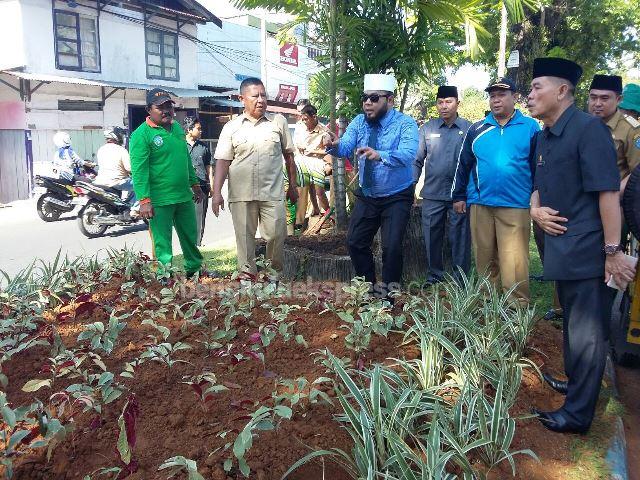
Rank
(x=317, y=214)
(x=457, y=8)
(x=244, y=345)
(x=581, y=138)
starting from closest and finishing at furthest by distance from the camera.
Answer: (x=581, y=138), (x=244, y=345), (x=457, y=8), (x=317, y=214)

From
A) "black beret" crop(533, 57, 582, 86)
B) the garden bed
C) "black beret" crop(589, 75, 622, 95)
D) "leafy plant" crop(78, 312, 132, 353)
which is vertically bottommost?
the garden bed

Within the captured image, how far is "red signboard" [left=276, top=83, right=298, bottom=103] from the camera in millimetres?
29016

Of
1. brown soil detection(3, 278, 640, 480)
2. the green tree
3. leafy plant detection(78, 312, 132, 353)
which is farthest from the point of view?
the green tree

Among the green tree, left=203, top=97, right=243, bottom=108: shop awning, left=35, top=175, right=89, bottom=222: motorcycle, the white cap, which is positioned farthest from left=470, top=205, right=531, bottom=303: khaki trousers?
left=203, top=97, right=243, bottom=108: shop awning

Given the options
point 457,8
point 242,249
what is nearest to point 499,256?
point 242,249

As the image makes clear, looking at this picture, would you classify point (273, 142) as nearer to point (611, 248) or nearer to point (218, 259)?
point (218, 259)

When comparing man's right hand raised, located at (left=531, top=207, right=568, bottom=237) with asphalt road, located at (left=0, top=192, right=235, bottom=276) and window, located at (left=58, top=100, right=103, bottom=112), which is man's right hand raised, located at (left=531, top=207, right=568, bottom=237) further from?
window, located at (left=58, top=100, right=103, bottom=112)

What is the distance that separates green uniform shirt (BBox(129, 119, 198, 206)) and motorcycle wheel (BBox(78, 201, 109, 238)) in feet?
15.7

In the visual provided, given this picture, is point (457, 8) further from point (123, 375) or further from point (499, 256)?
point (123, 375)

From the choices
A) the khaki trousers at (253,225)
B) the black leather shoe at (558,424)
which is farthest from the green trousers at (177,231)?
Result: the black leather shoe at (558,424)

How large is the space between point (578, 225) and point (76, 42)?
57.6 ft

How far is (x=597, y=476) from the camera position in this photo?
2541 mm

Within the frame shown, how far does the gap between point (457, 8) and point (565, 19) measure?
1587 centimetres

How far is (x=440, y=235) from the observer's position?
560cm
